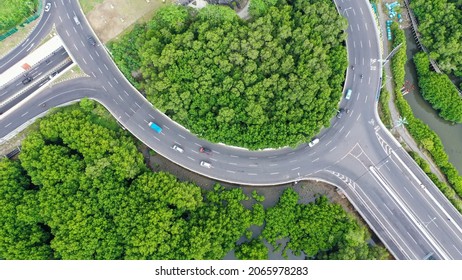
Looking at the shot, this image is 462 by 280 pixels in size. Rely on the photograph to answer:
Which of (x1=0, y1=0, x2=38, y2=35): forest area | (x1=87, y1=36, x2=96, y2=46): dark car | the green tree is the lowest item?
the green tree

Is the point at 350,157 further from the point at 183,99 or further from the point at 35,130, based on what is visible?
the point at 35,130

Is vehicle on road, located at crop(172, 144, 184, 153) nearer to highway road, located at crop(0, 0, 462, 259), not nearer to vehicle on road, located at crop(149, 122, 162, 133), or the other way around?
highway road, located at crop(0, 0, 462, 259)

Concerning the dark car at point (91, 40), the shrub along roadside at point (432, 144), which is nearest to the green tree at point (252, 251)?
the shrub along roadside at point (432, 144)

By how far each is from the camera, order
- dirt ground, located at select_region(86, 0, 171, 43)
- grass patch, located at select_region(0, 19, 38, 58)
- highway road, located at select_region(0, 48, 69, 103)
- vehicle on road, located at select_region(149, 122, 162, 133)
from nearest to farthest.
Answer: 1. vehicle on road, located at select_region(149, 122, 162, 133)
2. grass patch, located at select_region(0, 19, 38, 58)
3. highway road, located at select_region(0, 48, 69, 103)
4. dirt ground, located at select_region(86, 0, 171, 43)

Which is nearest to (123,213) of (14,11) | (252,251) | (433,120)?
(252,251)

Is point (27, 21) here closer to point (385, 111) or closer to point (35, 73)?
point (35, 73)

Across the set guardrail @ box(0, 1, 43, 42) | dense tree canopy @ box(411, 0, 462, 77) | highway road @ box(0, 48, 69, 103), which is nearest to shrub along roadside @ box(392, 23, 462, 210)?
dense tree canopy @ box(411, 0, 462, 77)

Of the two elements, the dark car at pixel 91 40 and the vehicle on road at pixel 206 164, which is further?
the dark car at pixel 91 40

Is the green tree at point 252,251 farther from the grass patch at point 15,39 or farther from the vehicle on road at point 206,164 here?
the grass patch at point 15,39
